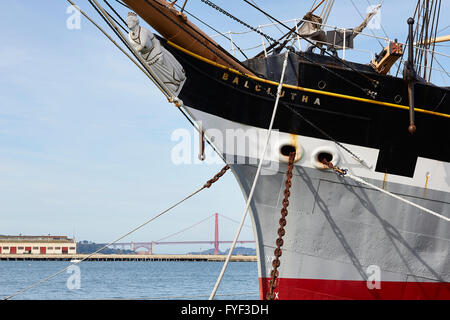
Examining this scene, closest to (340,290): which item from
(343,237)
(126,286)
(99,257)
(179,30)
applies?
(343,237)

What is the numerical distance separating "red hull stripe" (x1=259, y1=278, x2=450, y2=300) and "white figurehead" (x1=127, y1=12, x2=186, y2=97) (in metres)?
4.01

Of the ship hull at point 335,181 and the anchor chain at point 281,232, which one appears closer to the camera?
the anchor chain at point 281,232

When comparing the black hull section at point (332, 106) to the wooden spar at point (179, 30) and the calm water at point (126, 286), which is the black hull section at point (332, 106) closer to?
the wooden spar at point (179, 30)

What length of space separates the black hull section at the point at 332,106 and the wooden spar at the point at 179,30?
6.8 inches

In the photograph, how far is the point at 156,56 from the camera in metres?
9.76

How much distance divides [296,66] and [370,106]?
1564 mm

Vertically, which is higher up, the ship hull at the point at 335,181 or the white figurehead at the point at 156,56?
the white figurehead at the point at 156,56

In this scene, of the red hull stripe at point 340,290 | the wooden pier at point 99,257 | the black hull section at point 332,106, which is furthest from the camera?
the wooden pier at point 99,257

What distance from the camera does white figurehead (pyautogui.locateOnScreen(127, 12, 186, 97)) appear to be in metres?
9.41

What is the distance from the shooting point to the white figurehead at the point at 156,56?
9414 mm

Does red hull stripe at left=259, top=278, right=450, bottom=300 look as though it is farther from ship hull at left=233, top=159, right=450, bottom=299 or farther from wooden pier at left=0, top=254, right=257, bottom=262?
wooden pier at left=0, top=254, right=257, bottom=262

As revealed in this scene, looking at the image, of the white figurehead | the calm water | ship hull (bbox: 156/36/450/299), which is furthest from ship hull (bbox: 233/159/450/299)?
the calm water

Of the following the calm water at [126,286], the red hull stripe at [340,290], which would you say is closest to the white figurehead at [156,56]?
the red hull stripe at [340,290]
